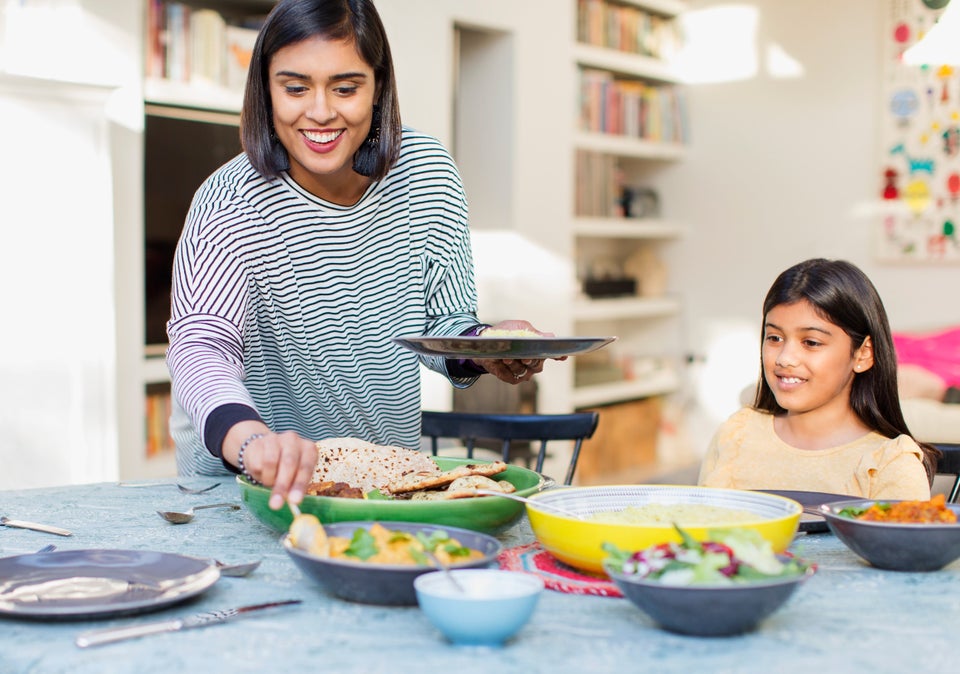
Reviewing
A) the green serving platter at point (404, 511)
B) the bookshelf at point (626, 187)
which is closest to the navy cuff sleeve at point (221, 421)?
the green serving platter at point (404, 511)

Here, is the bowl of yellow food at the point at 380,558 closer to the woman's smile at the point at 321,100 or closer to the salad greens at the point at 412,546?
the salad greens at the point at 412,546

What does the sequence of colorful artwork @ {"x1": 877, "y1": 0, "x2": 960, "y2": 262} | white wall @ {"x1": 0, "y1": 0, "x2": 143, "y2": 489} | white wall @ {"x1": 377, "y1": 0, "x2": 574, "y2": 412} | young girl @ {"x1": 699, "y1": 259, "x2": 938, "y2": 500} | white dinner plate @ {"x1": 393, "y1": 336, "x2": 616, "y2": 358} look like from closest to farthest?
white dinner plate @ {"x1": 393, "y1": 336, "x2": 616, "y2": 358} < young girl @ {"x1": 699, "y1": 259, "x2": 938, "y2": 500} < white wall @ {"x1": 0, "y1": 0, "x2": 143, "y2": 489} < white wall @ {"x1": 377, "y1": 0, "x2": 574, "y2": 412} < colorful artwork @ {"x1": 877, "y1": 0, "x2": 960, "y2": 262}

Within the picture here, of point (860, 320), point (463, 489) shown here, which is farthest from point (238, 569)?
point (860, 320)

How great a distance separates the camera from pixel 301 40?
61.0 inches

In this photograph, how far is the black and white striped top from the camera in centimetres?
161

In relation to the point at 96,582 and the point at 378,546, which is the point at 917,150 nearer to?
the point at 378,546

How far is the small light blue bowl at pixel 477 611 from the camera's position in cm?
86

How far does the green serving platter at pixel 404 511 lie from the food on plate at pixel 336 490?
19mm

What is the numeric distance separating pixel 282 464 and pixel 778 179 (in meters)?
5.17

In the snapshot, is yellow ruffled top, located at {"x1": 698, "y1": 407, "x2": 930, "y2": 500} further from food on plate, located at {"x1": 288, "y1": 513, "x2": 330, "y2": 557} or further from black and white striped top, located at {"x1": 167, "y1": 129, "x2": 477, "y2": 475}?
food on plate, located at {"x1": 288, "y1": 513, "x2": 330, "y2": 557}

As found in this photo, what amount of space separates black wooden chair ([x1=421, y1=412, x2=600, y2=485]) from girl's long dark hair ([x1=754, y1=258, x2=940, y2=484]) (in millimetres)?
432

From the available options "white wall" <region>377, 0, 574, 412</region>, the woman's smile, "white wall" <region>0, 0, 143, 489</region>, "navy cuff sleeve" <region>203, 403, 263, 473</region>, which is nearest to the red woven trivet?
"navy cuff sleeve" <region>203, 403, 263, 473</region>

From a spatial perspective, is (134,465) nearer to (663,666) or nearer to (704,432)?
(663,666)

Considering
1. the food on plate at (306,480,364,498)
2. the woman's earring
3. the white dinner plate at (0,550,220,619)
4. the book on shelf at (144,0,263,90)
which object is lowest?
the white dinner plate at (0,550,220,619)
